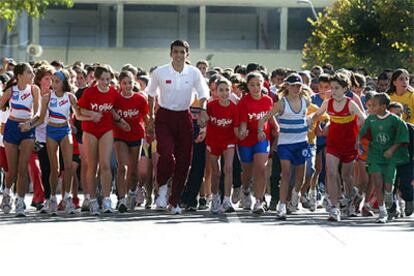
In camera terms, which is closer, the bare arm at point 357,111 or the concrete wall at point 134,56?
the bare arm at point 357,111

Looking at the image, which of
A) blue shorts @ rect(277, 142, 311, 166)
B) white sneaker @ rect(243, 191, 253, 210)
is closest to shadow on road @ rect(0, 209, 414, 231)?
blue shorts @ rect(277, 142, 311, 166)

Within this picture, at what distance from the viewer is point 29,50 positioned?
47.7m

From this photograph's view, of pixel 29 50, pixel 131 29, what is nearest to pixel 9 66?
pixel 29 50

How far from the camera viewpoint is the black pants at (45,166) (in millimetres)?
17703

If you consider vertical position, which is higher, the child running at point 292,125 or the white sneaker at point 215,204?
the child running at point 292,125

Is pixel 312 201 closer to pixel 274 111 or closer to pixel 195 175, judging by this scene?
pixel 195 175

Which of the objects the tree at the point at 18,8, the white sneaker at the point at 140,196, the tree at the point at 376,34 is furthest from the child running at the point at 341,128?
the tree at the point at 376,34

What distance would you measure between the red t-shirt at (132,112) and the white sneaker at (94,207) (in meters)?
0.93

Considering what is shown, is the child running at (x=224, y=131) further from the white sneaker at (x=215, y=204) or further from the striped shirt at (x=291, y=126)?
the striped shirt at (x=291, y=126)

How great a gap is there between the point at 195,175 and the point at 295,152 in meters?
1.65

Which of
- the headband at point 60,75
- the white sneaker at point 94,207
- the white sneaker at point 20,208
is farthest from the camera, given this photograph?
the headband at point 60,75

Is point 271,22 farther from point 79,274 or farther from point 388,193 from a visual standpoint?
point 79,274

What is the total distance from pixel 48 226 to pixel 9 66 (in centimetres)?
1056

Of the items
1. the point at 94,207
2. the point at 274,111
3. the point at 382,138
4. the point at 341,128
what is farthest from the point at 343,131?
the point at 94,207
